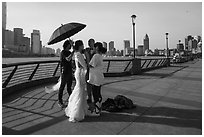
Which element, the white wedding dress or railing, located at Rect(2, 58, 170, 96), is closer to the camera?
the white wedding dress

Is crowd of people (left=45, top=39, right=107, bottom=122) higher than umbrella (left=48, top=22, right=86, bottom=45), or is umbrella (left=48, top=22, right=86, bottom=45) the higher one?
umbrella (left=48, top=22, right=86, bottom=45)

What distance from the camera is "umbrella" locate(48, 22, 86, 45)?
4.52 m

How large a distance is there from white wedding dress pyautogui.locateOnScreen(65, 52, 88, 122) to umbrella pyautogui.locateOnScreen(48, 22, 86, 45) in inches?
27.3

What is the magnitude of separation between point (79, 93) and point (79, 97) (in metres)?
0.09

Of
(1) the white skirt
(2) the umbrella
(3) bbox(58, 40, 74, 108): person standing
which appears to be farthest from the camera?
(3) bbox(58, 40, 74, 108): person standing

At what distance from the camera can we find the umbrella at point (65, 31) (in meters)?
4.52

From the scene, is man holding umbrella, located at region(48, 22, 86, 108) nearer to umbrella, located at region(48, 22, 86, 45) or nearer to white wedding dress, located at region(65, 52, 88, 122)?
umbrella, located at region(48, 22, 86, 45)

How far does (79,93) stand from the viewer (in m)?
4.23

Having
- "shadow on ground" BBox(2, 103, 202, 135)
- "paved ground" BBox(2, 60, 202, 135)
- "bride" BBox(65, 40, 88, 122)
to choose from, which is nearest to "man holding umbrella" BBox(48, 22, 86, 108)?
"bride" BBox(65, 40, 88, 122)

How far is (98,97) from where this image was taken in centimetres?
483

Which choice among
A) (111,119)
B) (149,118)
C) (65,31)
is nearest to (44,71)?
(65,31)

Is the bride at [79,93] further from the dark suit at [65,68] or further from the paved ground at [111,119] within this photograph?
the dark suit at [65,68]

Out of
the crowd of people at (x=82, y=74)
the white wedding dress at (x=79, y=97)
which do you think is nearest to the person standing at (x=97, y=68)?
the crowd of people at (x=82, y=74)

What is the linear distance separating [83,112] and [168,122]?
1.77 metres
